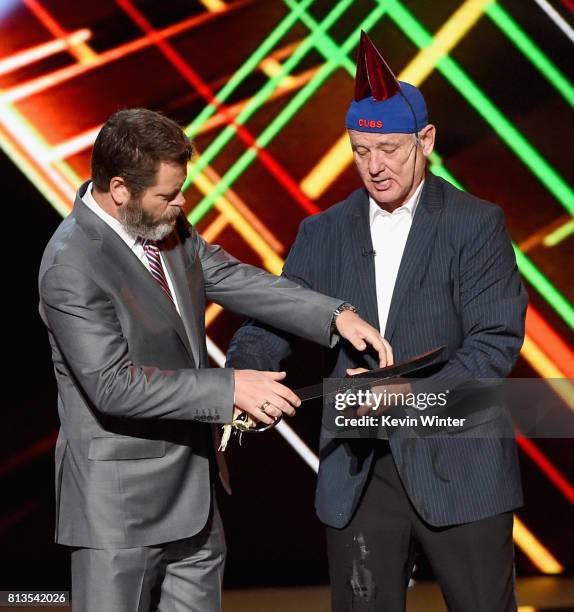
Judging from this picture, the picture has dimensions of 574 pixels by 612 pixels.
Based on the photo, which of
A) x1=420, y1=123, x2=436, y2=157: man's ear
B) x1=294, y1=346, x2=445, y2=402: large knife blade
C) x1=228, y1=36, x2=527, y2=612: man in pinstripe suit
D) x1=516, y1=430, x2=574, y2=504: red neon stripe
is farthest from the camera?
x1=516, y1=430, x2=574, y2=504: red neon stripe

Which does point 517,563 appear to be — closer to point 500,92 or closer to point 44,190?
point 500,92

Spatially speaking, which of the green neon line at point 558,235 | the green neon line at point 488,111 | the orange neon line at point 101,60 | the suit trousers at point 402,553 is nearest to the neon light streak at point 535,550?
the green neon line at point 558,235

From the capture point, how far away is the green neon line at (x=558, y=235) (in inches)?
150

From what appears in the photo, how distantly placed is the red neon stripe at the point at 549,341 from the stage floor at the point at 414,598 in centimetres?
83

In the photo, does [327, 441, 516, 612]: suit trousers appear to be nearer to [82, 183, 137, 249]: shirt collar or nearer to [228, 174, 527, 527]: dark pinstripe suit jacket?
[228, 174, 527, 527]: dark pinstripe suit jacket

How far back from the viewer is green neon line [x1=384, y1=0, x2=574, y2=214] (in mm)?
3689

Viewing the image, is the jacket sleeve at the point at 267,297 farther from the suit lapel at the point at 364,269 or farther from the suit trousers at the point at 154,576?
the suit trousers at the point at 154,576

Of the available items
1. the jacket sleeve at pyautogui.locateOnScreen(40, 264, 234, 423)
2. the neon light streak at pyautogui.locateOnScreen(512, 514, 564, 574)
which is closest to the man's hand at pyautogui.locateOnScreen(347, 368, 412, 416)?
the jacket sleeve at pyautogui.locateOnScreen(40, 264, 234, 423)

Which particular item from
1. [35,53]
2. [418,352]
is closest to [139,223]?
[418,352]

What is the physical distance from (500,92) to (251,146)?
892 millimetres

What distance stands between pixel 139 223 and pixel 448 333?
2.32 feet

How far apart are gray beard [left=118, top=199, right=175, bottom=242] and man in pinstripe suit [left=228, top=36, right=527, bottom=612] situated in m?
0.43

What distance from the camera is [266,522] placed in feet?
13.3

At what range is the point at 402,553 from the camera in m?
2.34
